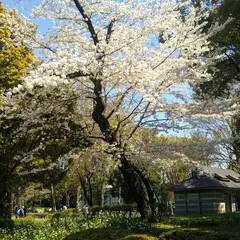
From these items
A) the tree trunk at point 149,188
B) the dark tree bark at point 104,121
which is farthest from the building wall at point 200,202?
the dark tree bark at point 104,121

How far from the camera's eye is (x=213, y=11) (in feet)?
48.9

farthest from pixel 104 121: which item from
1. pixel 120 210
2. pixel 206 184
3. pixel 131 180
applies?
pixel 206 184

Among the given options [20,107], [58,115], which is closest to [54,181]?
[58,115]

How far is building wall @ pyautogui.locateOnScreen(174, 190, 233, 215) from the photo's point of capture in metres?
24.0

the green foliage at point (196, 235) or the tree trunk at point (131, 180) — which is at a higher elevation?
the tree trunk at point (131, 180)

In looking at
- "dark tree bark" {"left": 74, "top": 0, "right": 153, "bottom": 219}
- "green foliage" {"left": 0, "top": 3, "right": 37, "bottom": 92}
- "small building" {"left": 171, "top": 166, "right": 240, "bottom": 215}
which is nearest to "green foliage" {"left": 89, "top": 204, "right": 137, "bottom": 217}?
"dark tree bark" {"left": 74, "top": 0, "right": 153, "bottom": 219}

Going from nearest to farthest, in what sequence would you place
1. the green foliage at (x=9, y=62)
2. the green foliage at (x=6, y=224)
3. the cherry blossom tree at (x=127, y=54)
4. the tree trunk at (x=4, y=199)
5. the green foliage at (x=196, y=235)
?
the green foliage at (x=196, y=235) < the cherry blossom tree at (x=127, y=54) < the green foliage at (x=6, y=224) < the green foliage at (x=9, y=62) < the tree trunk at (x=4, y=199)

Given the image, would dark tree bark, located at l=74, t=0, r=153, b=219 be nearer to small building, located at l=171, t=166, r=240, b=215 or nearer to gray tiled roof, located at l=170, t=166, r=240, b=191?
gray tiled roof, located at l=170, t=166, r=240, b=191

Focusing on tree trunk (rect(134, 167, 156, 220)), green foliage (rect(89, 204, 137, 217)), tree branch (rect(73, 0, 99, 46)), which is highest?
tree branch (rect(73, 0, 99, 46))

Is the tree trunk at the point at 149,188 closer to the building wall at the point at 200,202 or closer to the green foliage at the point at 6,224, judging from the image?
A: the green foliage at the point at 6,224

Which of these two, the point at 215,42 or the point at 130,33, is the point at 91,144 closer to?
the point at 130,33

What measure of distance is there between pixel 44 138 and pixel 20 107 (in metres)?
3.04

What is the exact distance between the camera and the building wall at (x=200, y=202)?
23961 millimetres

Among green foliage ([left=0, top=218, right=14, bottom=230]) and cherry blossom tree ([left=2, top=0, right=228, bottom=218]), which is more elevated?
cherry blossom tree ([left=2, top=0, right=228, bottom=218])
